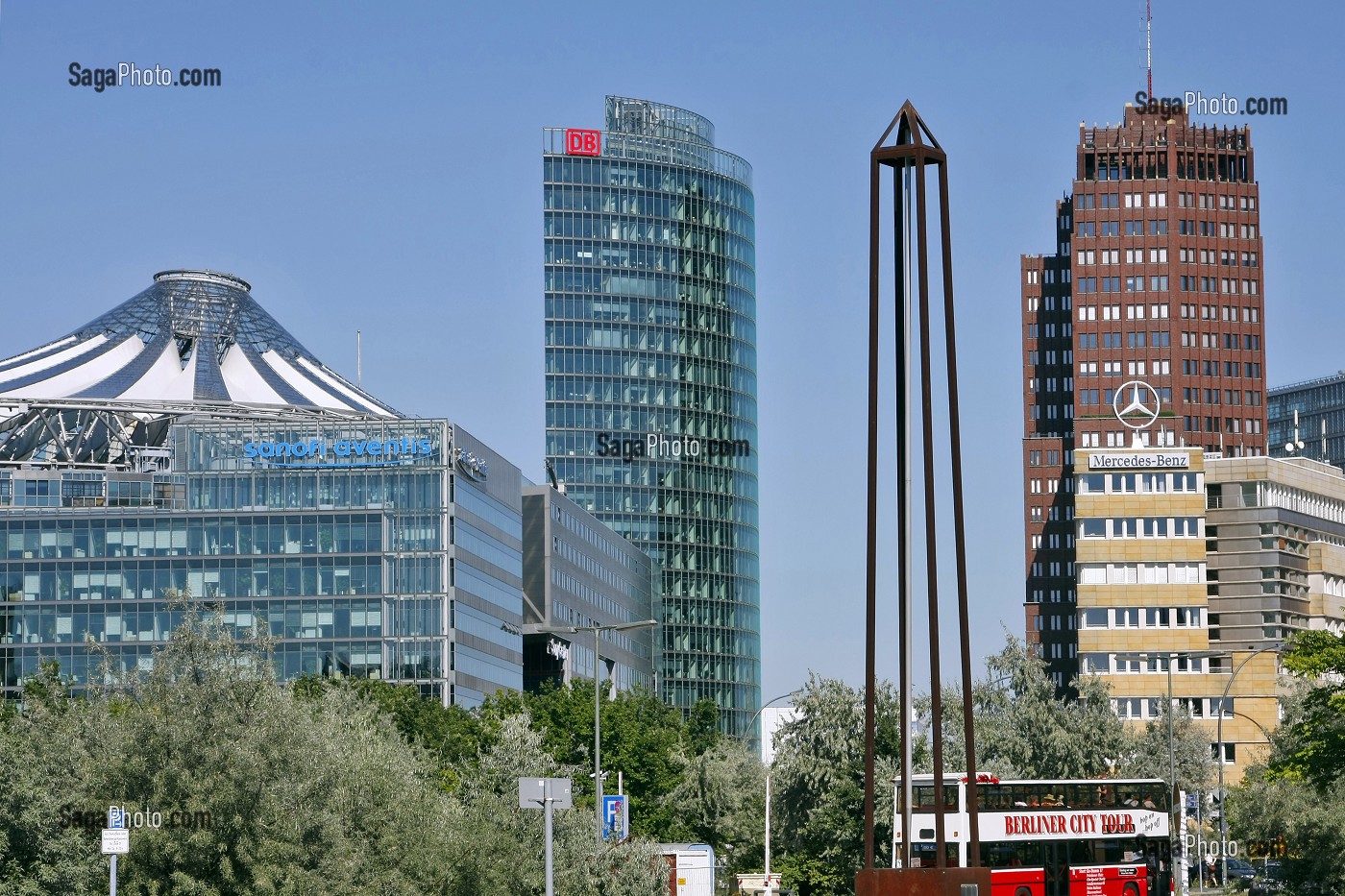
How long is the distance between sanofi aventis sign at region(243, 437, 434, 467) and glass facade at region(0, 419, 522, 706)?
6 cm

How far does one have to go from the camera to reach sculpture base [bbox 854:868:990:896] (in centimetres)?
2480

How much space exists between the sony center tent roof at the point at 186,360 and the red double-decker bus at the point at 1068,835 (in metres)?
82.9

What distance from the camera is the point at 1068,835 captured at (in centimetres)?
6794

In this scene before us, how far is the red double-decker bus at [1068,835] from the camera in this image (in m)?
67.0

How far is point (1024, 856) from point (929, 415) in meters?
43.5

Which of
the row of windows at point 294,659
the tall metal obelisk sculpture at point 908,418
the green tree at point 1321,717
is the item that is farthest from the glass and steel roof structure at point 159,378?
the tall metal obelisk sculpture at point 908,418

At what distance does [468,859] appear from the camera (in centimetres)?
4688

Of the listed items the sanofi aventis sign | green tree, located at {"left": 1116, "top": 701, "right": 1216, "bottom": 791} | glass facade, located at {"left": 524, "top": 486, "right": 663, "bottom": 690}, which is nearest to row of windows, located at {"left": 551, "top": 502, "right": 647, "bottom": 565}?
glass facade, located at {"left": 524, "top": 486, "right": 663, "bottom": 690}

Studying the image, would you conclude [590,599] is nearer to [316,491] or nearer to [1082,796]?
[316,491]

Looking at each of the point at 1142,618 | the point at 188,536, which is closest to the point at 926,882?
the point at 188,536

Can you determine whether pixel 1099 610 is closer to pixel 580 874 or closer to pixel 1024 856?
pixel 1024 856

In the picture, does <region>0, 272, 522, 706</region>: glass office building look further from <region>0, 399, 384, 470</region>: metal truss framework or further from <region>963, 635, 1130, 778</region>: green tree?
<region>963, 635, 1130, 778</region>: green tree

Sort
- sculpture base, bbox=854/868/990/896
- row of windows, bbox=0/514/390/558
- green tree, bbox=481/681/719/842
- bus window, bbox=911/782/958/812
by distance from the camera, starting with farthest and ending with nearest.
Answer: row of windows, bbox=0/514/390/558 → green tree, bbox=481/681/719/842 → bus window, bbox=911/782/958/812 → sculpture base, bbox=854/868/990/896

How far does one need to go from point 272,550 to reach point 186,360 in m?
25.7
